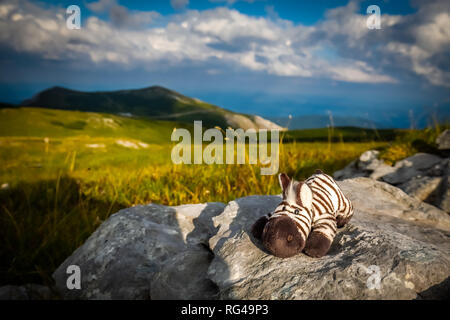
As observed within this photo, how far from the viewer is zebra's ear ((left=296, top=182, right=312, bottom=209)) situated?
2.41 metres

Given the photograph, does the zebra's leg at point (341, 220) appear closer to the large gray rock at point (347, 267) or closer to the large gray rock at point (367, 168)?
the large gray rock at point (347, 267)

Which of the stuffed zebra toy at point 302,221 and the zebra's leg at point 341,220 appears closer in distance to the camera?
the stuffed zebra toy at point 302,221

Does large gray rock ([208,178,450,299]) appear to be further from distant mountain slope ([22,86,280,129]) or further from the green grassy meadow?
distant mountain slope ([22,86,280,129])

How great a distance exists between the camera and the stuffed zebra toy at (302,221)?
7.33 feet

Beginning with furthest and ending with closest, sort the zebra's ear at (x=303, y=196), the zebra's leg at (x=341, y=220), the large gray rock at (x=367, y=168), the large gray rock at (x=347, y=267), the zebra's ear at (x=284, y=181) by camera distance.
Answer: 1. the large gray rock at (x=367, y=168)
2. the zebra's leg at (x=341, y=220)
3. the zebra's ear at (x=284, y=181)
4. the zebra's ear at (x=303, y=196)
5. the large gray rock at (x=347, y=267)

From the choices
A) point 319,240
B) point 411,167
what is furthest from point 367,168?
point 319,240

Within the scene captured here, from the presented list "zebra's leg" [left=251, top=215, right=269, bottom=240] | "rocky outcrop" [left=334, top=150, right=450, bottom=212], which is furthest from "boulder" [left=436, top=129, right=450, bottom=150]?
"zebra's leg" [left=251, top=215, right=269, bottom=240]

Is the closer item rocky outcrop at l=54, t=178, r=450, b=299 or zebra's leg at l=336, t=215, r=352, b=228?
rocky outcrop at l=54, t=178, r=450, b=299

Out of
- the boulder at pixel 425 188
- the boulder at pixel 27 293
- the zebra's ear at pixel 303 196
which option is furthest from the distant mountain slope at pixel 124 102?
the zebra's ear at pixel 303 196

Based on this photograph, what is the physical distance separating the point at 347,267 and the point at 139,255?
2.33 m

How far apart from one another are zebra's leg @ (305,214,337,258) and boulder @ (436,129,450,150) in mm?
6792

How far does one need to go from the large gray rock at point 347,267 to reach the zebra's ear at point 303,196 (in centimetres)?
45

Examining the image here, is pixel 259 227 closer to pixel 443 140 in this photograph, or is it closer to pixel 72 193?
pixel 72 193

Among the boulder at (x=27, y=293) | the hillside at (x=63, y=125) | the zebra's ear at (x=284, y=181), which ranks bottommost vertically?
the boulder at (x=27, y=293)
